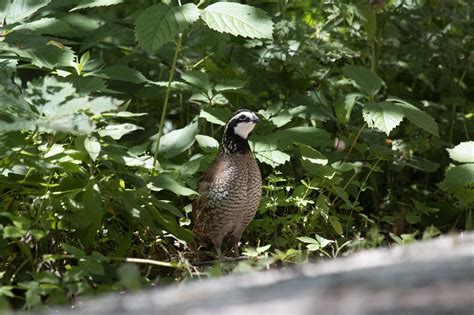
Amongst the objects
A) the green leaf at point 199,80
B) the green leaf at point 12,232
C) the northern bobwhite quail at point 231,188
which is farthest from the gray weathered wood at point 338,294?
the green leaf at point 199,80

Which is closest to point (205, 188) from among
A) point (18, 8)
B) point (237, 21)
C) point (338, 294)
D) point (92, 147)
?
point (237, 21)

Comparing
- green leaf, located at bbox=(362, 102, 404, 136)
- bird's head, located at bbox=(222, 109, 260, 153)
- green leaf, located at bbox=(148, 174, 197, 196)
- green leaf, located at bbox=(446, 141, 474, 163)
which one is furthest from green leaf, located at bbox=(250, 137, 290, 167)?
green leaf, located at bbox=(446, 141, 474, 163)

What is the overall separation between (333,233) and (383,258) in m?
2.92

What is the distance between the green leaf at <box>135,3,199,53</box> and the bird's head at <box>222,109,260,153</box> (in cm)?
96

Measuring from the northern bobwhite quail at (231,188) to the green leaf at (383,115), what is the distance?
71 cm

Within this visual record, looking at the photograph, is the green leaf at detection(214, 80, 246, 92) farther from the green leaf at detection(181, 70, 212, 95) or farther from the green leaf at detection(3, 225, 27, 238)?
the green leaf at detection(3, 225, 27, 238)

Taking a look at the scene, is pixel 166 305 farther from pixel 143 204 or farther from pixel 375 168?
pixel 375 168

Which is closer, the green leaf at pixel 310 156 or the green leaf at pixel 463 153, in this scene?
the green leaf at pixel 463 153

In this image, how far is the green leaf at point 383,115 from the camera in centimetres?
533

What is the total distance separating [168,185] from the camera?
15.7 ft

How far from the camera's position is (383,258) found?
289 centimetres

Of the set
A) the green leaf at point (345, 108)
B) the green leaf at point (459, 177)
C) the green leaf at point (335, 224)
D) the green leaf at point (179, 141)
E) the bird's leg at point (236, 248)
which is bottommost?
the bird's leg at point (236, 248)

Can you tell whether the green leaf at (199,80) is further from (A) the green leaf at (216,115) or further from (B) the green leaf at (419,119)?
(B) the green leaf at (419,119)

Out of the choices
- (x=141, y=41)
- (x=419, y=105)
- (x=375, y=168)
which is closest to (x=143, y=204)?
(x=141, y=41)
